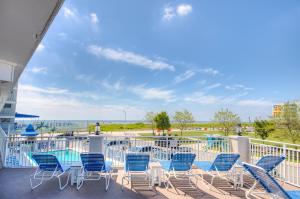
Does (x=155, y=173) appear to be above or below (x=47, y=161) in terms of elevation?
below

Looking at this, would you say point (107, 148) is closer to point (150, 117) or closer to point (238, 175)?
point (238, 175)

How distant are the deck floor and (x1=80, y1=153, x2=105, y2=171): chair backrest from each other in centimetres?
43

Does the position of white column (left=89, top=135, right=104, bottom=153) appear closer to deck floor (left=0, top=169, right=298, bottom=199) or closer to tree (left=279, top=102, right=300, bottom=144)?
deck floor (left=0, top=169, right=298, bottom=199)

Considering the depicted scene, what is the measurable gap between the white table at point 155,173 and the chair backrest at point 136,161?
0.17m

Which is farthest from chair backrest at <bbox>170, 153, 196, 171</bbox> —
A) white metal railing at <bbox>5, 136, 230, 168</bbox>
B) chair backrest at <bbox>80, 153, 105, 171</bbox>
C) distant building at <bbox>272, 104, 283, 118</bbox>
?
distant building at <bbox>272, 104, 283, 118</bbox>

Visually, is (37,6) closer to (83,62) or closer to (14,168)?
(14,168)

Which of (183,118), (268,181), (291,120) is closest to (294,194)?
(268,181)

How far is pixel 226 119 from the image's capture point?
18328mm

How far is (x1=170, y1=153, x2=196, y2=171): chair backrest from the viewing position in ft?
15.5

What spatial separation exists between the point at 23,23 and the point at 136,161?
343 cm

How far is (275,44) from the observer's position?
525 inches

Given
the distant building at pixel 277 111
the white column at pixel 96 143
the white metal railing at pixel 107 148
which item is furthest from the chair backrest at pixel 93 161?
the distant building at pixel 277 111

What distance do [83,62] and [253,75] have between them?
51.4 feet

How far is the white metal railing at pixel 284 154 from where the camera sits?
16.7 ft
